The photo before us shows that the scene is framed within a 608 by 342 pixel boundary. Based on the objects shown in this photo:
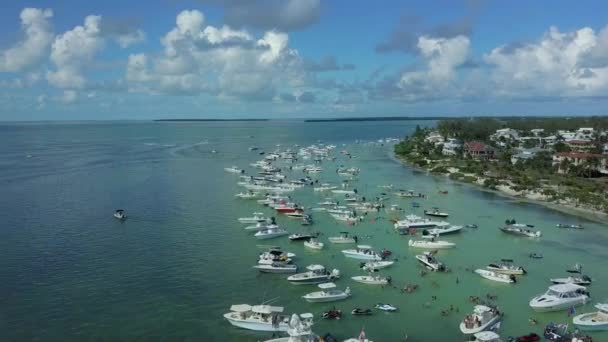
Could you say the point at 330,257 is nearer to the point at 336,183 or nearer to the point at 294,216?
the point at 294,216

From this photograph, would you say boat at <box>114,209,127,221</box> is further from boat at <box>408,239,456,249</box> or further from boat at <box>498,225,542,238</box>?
boat at <box>498,225,542,238</box>

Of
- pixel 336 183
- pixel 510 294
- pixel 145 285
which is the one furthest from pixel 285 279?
pixel 336 183

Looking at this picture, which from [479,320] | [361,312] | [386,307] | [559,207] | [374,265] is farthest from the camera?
[559,207]

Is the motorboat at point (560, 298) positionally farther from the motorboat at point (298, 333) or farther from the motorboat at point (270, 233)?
the motorboat at point (270, 233)

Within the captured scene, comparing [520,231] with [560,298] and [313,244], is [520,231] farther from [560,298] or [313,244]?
[313,244]

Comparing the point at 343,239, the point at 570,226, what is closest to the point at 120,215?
the point at 343,239

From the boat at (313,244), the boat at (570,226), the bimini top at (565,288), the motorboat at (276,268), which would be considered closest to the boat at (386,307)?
the motorboat at (276,268)
